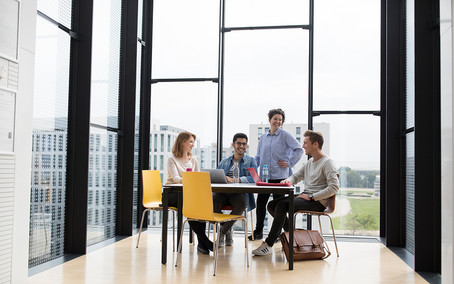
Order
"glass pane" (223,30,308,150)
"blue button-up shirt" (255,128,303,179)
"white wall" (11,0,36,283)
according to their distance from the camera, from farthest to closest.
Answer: "glass pane" (223,30,308,150), "blue button-up shirt" (255,128,303,179), "white wall" (11,0,36,283)

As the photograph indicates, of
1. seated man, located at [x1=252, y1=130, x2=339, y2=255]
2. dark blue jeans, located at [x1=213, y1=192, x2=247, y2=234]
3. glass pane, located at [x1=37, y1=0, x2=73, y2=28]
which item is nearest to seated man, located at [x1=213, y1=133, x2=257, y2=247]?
dark blue jeans, located at [x1=213, y1=192, x2=247, y2=234]

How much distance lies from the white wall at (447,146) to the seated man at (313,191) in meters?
1.34

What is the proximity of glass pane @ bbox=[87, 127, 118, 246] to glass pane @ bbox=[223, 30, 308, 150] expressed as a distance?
1514mm

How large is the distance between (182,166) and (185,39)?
2172 mm

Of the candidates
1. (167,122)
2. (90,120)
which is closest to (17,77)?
(90,120)

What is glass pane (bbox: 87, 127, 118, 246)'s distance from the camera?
480cm

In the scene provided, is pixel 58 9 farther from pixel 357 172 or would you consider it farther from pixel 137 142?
pixel 357 172

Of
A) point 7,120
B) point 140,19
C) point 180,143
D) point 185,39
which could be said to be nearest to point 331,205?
point 180,143

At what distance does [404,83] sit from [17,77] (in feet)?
13.1

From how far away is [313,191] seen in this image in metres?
4.46

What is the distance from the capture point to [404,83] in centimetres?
498

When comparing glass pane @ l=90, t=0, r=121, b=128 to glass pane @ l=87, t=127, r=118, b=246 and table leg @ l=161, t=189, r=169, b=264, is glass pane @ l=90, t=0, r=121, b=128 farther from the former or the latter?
table leg @ l=161, t=189, r=169, b=264

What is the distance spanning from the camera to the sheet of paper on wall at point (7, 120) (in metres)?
2.94

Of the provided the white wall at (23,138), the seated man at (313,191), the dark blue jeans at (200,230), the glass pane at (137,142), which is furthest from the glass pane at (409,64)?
the white wall at (23,138)
